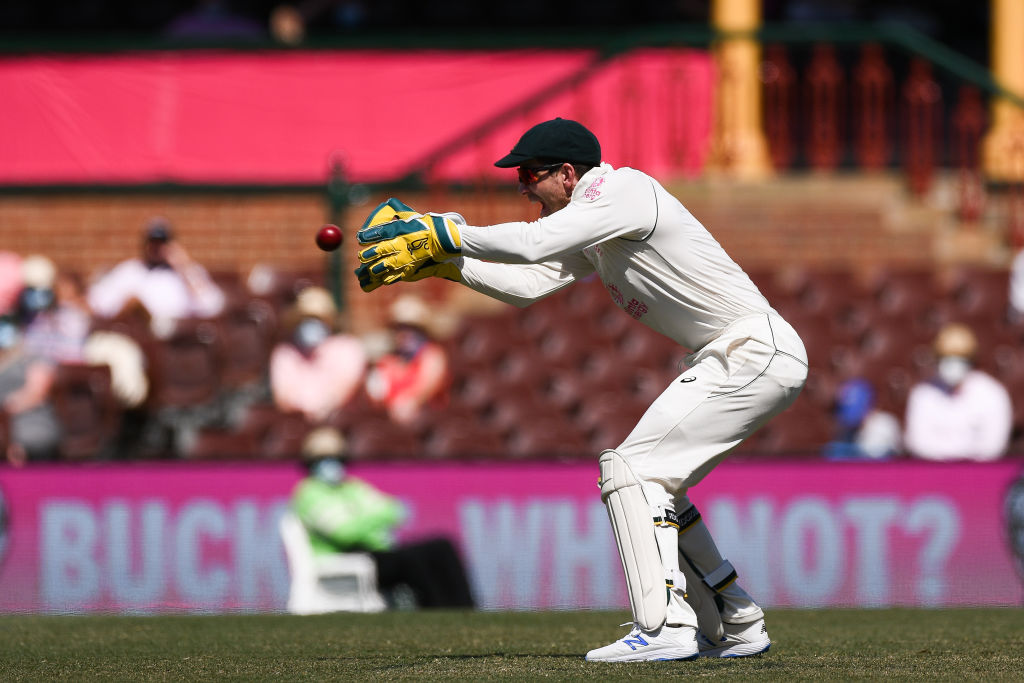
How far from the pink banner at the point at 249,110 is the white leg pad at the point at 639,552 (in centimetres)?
831

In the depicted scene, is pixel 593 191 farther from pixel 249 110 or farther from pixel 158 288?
pixel 249 110

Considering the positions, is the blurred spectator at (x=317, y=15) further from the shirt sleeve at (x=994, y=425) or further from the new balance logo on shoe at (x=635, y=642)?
the new balance logo on shoe at (x=635, y=642)

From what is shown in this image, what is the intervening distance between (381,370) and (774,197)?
13.9 ft

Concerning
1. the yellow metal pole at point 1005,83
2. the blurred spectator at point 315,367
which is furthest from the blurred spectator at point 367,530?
the yellow metal pole at point 1005,83

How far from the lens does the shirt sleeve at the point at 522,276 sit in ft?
19.9

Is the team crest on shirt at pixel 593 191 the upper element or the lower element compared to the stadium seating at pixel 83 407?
upper

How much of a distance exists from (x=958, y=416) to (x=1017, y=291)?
2.10 m

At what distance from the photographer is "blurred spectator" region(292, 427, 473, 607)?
9289mm

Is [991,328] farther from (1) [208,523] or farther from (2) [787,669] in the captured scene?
(2) [787,669]

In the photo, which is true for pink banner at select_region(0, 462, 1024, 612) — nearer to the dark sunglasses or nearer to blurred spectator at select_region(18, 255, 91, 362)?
blurred spectator at select_region(18, 255, 91, 362)

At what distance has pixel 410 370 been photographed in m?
11.0

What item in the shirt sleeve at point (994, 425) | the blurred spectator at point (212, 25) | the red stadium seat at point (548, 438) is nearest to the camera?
the shirt sleeve at point (994, 425)

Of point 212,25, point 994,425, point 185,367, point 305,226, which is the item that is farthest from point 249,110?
point 994,425

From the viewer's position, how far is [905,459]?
9.73 meters
